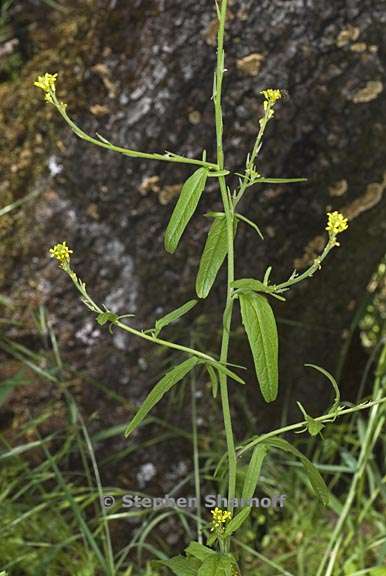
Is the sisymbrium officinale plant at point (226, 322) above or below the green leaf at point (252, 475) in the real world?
above

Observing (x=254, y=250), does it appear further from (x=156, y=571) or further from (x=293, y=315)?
(x=156, y=571)

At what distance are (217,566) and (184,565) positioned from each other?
8 centimetres

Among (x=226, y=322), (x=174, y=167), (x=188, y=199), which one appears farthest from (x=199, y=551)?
(x=174, y=167)

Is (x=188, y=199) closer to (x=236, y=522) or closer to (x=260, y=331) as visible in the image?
(x=260, y=331)

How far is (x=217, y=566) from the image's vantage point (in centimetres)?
90

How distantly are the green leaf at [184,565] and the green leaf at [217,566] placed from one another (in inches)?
2.1

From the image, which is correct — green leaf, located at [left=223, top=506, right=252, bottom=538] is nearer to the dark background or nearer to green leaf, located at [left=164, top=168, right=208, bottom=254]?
green leaf, located at [left=164, top=168, right=208, bottom=254]

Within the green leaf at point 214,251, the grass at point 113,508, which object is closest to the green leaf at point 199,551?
the green leaf at point 214,251

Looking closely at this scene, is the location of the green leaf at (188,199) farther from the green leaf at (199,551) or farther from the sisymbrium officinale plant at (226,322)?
the green leaf at (199,551)

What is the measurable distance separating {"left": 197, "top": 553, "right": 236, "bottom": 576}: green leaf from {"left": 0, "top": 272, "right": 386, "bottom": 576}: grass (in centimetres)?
67

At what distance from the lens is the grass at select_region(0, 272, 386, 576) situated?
5.24 ft

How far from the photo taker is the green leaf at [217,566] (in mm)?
890

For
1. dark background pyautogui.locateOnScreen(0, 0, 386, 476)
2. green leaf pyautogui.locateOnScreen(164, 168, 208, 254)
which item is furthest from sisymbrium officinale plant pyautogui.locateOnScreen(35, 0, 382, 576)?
dark background pyautogui.locateOnScreen(0, 0, 386, 476)

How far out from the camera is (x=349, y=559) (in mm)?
1521
